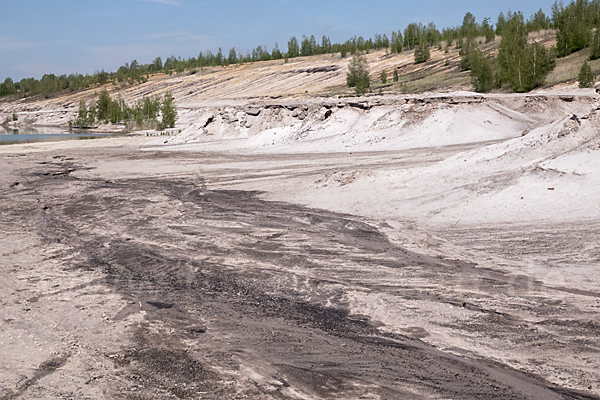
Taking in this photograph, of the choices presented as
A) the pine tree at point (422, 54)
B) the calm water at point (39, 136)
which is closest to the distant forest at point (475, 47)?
the pine tree at point (422, 54)

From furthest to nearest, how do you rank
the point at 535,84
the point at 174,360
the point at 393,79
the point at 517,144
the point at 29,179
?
the point at 393,79, the point at 535,84, the point at 29,179, the point at 517,144, the point at 174,360

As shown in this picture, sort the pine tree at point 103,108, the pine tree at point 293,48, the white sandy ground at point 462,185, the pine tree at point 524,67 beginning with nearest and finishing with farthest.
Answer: the white sandy ground at point 462,185, the pine tree at point 524,67, the pine tree at point 103,108, the pine tree at point 293,48

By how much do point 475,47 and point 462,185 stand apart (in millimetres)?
56532

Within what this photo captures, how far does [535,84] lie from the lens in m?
45.5

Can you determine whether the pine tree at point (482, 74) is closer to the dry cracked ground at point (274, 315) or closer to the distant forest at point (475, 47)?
the distant forest at point (475, 47)

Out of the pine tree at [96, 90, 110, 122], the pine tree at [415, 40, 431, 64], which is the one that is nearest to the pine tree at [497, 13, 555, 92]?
the pine tree at [415, 40, 431, 64]

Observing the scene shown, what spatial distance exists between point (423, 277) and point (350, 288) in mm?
1382

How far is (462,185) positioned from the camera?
52.1ft

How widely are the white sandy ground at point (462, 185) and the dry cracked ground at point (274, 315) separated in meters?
0.08

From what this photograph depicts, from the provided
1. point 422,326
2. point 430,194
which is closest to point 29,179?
point 430,194

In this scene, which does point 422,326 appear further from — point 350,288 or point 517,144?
point 517,144

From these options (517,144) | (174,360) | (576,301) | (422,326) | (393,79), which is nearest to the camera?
(174,360)

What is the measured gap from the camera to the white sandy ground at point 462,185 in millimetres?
7891

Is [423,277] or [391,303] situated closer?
[391,303]
